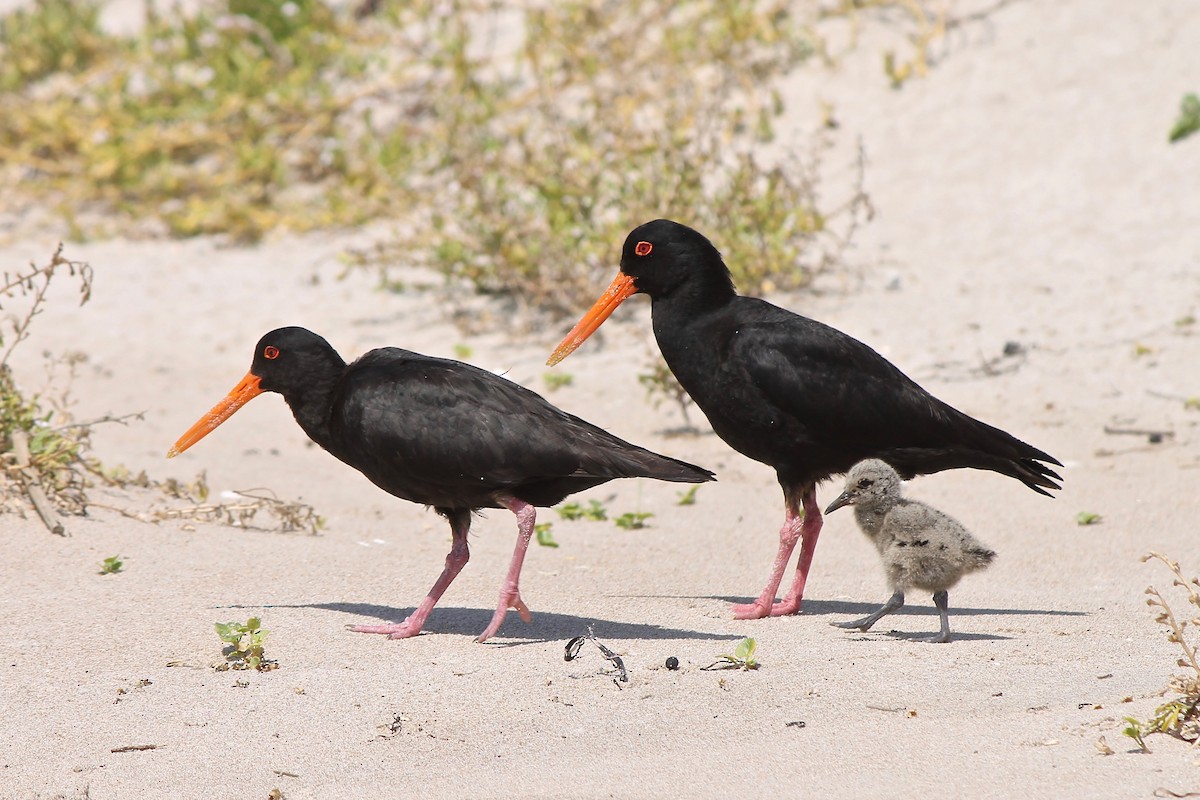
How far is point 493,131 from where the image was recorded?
12914 millimetres

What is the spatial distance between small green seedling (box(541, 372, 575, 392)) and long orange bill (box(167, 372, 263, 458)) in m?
3.36

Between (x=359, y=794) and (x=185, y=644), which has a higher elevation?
(x=185, y=644)

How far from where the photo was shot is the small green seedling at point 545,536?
6.77 m

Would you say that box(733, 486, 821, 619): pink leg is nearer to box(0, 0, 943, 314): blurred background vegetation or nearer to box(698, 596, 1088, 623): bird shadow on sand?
box(698, 596, 1088, 623): bird shadow on sand

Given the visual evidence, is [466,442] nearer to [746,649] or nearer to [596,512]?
[746,649]

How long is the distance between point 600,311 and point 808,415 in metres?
1.30

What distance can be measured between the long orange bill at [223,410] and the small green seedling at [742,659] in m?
2.28

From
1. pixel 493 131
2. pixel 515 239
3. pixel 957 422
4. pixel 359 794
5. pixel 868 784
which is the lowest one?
pixel 359 794

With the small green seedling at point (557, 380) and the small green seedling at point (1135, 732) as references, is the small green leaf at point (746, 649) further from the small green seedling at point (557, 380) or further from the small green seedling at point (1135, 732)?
the small green seedling at point (557, 380)

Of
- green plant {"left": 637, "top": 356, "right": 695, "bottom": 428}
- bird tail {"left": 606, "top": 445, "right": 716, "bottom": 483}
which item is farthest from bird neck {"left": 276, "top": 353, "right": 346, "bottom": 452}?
green plant {"left": 637, "top": 356, "right": 695, "bottom": 428}

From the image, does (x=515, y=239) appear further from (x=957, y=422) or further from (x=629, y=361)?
(x=957, y=422)

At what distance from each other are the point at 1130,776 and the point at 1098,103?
8.71 metres

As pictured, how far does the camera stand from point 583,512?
736 centimetres

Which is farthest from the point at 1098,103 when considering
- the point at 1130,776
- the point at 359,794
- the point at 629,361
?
the point at 359,794
